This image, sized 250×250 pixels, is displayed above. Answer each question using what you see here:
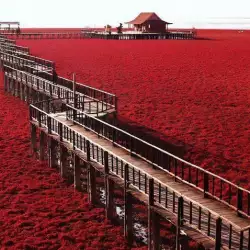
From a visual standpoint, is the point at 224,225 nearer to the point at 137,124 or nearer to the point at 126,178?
the point at 126,178

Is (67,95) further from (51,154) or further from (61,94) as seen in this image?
(51,154)

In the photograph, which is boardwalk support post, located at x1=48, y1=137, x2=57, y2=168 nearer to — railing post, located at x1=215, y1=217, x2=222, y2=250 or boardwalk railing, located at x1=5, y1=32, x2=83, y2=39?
railing post, located at x1=215, y1=217, x2=222, y2=250

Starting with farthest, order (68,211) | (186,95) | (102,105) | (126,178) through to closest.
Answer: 1. (186,95)
2. (102,105)
3. (68,211)
4. (126,178)

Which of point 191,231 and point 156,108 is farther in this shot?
point 156,108

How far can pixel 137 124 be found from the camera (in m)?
26.0

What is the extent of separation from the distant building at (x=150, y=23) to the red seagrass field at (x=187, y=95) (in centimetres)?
3093

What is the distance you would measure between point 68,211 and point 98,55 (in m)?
48.2

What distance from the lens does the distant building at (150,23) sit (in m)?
94.1

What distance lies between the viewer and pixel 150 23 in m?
95.1

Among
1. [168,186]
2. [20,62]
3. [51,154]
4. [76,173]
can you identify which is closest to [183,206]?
[168,186]

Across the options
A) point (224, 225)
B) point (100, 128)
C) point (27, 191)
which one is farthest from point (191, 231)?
point (100, 128)

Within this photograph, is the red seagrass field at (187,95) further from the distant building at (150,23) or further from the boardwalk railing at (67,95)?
the distant building at (150,23)

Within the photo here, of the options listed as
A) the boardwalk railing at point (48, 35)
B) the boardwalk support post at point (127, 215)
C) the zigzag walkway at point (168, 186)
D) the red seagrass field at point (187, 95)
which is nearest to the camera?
the zigzag walkway at point (168, 186)

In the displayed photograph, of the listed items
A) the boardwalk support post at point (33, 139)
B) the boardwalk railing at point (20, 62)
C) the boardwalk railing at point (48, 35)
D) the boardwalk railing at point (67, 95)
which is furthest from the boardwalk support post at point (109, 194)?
Answer: the boardwalk railing at point (48, 35)
